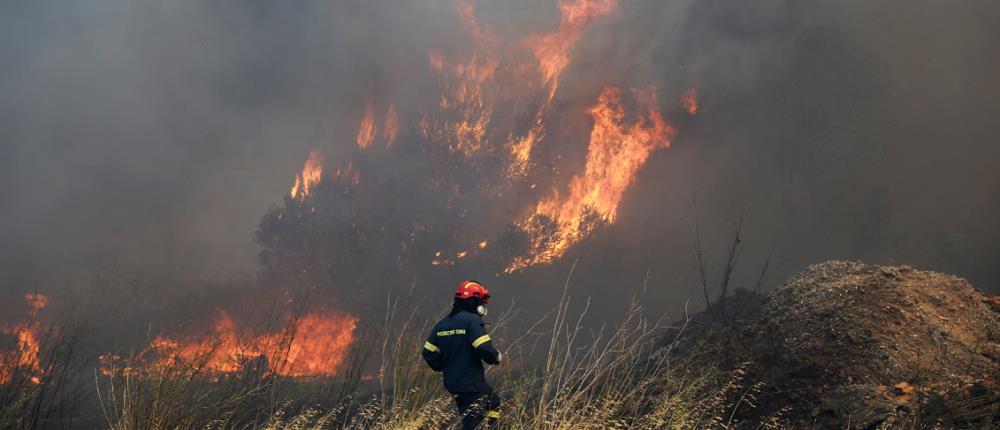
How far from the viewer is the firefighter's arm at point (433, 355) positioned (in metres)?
7.07

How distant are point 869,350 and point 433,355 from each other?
7.93m

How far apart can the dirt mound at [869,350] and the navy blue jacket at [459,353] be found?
385 centimetres

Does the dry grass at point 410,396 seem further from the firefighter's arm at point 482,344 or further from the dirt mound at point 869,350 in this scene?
the dirt mound at point 869,350

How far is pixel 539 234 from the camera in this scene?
34.5 m

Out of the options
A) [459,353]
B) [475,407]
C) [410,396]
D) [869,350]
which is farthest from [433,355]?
[869,350]

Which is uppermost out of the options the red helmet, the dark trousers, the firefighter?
the red helmet

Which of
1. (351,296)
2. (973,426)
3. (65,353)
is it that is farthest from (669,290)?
(65,353)

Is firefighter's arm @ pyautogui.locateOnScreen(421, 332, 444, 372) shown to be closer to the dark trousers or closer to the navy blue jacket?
the navy blue jacket

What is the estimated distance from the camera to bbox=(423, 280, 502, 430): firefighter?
23.2 feet

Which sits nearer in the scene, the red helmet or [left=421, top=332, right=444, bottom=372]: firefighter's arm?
[left=421, top=332, right=444, bottom=372]: firefighter's arm

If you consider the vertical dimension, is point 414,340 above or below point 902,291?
below

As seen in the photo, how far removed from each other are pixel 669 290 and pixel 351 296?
2178 cm

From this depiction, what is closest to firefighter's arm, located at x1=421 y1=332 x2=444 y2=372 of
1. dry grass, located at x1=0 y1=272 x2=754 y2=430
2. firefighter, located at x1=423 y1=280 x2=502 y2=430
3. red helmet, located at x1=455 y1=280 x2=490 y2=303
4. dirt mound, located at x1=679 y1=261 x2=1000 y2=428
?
firefighter, located at x1=423 y1=280 x2=502 y2=430

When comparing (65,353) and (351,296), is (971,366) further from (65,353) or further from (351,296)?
(351,296)
